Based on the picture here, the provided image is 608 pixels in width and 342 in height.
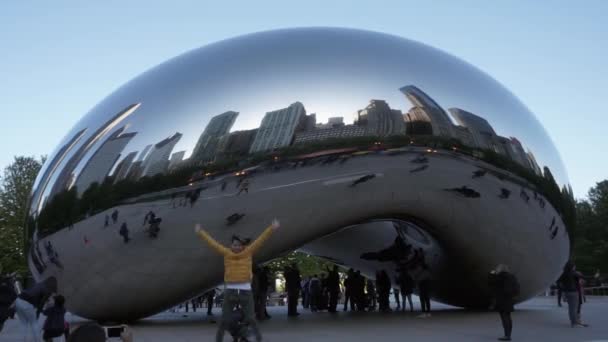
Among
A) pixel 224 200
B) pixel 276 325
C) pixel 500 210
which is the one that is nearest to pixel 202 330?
pixel 276 325

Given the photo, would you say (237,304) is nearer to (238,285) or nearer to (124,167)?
(238,285)

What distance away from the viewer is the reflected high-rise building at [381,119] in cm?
906

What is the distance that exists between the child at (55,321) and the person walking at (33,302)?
0.78 metres

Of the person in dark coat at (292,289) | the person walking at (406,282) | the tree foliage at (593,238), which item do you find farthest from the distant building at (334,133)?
the tree foliage at (593,238)

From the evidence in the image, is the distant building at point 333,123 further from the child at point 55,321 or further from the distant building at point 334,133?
the child at point 55,321

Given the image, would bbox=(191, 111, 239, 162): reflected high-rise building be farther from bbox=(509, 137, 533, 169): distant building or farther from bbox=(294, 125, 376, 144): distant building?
bbox=(509, 137, 533, 169): distant building

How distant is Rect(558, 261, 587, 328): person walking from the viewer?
398 inches

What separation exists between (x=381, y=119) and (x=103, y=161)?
4.28 metres

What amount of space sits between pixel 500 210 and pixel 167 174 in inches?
213

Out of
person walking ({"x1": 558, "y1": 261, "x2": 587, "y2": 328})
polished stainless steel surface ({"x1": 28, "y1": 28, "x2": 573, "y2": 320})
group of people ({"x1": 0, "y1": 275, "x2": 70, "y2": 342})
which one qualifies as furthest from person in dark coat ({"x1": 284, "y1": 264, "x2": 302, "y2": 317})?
group of people ({"x1": 0, "y1": 275, "x2": 70, "y2": 342})

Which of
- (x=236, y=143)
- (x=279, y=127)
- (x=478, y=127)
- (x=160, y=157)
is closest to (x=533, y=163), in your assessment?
(x=478, y=127)

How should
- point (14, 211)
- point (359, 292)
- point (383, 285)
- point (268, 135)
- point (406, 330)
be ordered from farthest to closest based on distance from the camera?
1. point (14, 211)
2. point (359, 292)
3. point (383, 285)
4. point (406, 330)
5. point (268, 135)

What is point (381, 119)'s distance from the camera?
29.9ft

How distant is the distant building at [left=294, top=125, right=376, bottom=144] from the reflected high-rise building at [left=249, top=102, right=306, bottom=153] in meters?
0.13
